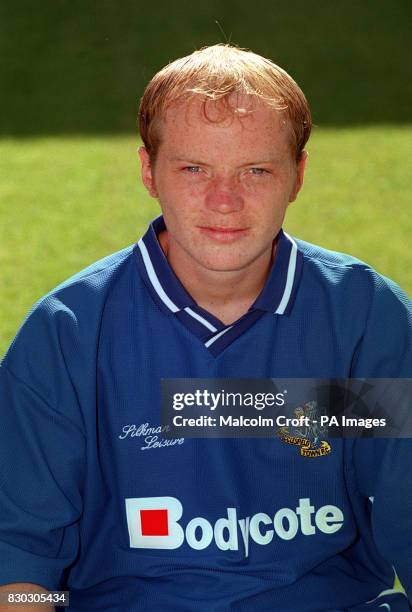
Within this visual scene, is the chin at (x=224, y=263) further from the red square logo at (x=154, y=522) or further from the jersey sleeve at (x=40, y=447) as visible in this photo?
the red square logo at (x=154, y=522)

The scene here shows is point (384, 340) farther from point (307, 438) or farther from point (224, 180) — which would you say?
point (224, 180)

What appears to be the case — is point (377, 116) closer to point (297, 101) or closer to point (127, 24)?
point (127, 24)

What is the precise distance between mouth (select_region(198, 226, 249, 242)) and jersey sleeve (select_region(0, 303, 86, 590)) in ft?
0.81

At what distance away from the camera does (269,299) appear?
6.03 feet

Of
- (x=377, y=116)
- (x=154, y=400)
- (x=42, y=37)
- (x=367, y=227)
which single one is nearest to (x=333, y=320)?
(x=154, y=400)

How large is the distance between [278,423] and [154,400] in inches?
7.9

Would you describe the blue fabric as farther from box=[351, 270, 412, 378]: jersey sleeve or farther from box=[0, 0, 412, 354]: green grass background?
box=[0, 0, 412, 354]: green grass background

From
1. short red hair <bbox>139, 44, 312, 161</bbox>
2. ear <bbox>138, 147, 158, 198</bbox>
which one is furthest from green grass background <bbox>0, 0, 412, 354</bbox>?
short red hair <bbox>139, 44, 312, 161</bbox>

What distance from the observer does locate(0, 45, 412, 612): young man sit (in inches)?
69.0

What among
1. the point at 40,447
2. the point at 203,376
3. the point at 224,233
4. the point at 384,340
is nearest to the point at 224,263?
the point at 224,233

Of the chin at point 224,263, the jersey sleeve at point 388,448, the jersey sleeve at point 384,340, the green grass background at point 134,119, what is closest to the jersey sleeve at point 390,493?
the jersey sleeve at point 388,448

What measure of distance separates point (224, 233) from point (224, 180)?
0.08 metres

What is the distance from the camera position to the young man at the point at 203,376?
1753mm

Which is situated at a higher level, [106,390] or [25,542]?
[106,390]
